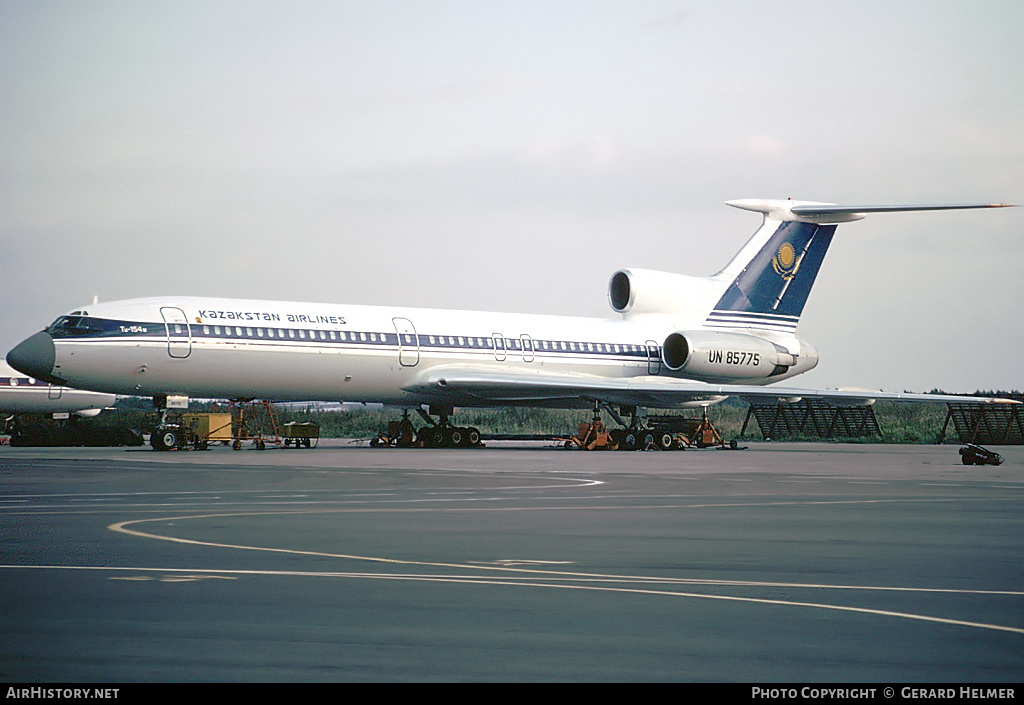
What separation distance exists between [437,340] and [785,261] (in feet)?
47.9

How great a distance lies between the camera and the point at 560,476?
24.1 metres

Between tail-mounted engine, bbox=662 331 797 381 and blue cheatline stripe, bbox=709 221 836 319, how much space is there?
1.51 m

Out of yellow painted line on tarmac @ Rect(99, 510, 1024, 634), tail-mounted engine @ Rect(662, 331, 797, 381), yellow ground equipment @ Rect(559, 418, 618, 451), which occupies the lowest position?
yellow ground equipment @ Rect(559, 418, 618, 451)

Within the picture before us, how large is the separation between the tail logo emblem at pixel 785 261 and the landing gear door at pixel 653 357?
220 inches

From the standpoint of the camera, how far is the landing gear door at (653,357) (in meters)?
46.5

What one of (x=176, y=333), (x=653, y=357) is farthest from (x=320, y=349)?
(x=653, y=357)

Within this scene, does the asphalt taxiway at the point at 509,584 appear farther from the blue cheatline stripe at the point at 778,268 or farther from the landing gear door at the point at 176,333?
the blue cheatline stripe at the point at 778,268

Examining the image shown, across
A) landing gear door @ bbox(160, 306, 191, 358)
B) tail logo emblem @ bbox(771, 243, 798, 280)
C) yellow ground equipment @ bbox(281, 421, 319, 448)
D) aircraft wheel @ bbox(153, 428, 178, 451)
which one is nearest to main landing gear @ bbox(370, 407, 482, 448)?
yellow ground equipment @ bbox(281, 421, 319, 448)

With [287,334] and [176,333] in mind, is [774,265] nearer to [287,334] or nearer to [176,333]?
[287,334]

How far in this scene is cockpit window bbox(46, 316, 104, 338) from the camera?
3481cm

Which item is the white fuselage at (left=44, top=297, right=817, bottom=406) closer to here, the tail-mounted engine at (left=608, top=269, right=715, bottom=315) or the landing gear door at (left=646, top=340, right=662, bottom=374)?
the landing gear door at (left=646, top=340, right=662, bottom=374)

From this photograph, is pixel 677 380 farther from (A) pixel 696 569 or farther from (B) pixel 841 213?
(A) pixel 696 569

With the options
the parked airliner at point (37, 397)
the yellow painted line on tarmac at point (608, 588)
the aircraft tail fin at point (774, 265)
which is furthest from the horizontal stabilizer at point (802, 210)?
the yellow painted line on tarmac at point (608, 588)
